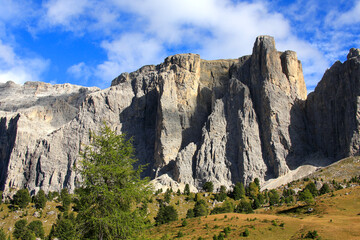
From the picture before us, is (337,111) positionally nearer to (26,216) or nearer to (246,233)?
(246,233)

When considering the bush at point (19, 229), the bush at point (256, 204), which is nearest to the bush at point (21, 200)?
the bush at point (19, 229)

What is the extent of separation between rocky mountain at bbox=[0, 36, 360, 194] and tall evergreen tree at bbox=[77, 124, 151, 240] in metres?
61.7

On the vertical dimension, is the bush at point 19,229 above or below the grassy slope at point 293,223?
below

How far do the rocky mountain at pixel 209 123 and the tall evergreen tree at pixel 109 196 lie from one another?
6167 centimetres

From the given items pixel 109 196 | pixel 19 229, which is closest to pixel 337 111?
pixel 19 229

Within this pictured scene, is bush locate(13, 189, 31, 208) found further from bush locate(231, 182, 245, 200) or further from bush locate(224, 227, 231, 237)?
bush locate(224, 227, 231, 237)

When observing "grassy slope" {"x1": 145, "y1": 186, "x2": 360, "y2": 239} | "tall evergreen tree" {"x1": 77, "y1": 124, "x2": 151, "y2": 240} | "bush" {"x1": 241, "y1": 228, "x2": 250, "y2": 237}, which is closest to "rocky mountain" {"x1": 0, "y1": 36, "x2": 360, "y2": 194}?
"grassy slope" {"x1": 145, "y1": 186, "x2": 360, "y2": 239}

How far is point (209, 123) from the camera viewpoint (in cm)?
9806

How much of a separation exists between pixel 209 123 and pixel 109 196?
84.0m

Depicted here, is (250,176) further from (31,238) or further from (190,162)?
(31,238)

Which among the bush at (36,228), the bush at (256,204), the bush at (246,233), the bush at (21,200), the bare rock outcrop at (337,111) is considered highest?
the bare rock outcrop at (337,111)

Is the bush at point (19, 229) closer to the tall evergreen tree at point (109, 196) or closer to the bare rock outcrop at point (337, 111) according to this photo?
the tall evergreen tree at point (109, 196)

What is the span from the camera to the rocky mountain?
87.6 m

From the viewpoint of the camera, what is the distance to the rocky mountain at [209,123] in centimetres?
8762
